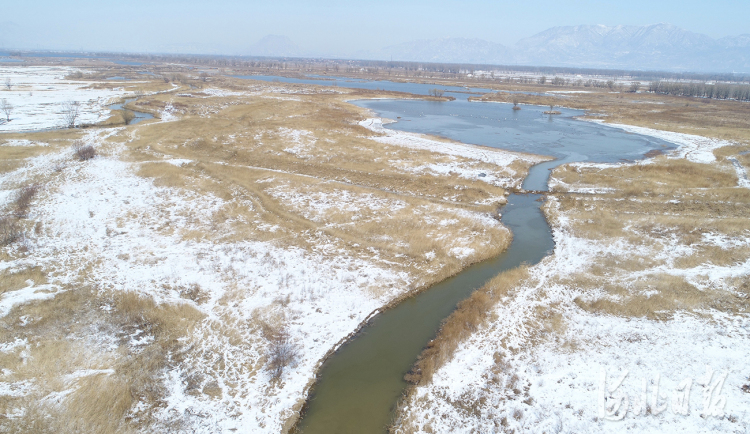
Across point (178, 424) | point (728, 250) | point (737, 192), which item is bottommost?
point (178, 424)

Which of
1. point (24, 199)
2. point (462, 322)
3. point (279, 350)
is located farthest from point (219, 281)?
point (24, 199)

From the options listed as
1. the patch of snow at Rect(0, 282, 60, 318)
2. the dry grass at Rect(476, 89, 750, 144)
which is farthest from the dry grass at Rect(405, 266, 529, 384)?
the dry grass at Rect(476, 89, 750, 144)

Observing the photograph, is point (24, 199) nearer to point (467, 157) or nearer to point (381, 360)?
point (381, 360)

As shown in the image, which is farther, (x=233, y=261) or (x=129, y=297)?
(x=233, y=261)

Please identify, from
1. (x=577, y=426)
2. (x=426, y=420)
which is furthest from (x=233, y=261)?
(x=577, y=426)

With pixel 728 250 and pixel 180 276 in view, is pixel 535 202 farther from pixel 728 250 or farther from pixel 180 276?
pixel 180 276
